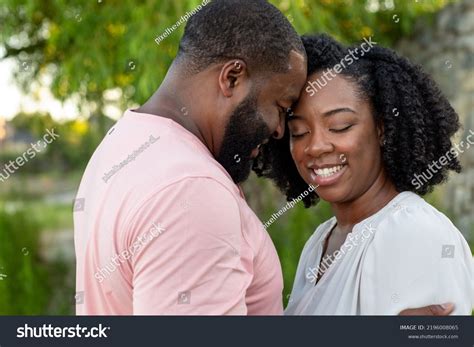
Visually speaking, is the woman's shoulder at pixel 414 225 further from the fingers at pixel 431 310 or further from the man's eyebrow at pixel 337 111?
the man's eyebrow at pixel 337 111

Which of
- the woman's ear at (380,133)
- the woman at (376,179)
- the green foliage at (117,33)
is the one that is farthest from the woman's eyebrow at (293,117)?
the green foliage at (117,33)

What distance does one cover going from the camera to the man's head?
2090 millimetres

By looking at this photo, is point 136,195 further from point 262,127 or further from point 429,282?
point 429,282

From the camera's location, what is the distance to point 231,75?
209cm

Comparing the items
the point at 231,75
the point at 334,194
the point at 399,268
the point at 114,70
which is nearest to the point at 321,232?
the point at 334,194

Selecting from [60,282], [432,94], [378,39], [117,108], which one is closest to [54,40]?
[117,108]

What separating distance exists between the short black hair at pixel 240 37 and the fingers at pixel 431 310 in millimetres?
741

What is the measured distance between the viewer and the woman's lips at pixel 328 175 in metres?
2.51

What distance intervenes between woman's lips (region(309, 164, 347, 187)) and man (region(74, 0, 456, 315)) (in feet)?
1.03

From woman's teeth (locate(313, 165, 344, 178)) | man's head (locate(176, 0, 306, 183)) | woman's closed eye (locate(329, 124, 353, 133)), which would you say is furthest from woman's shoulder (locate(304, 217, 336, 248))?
man's head (locate(176, 0, 306, 183))

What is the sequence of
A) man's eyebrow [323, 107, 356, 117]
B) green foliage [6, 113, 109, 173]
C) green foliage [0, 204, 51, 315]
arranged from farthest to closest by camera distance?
green foliage [6, 113, 109, 173]
green foliage [0, 204, 51, 315]
man's eyebrow [323, 107, 356, 117]

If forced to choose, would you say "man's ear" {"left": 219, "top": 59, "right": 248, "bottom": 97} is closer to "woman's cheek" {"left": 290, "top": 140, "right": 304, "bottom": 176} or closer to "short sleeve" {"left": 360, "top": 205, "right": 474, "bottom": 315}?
"woman's cheek" {"left": 290, "top": 140, "right": 304, "bottom": 176}

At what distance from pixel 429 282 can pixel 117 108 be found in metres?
5.39

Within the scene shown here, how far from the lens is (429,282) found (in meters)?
2.26
